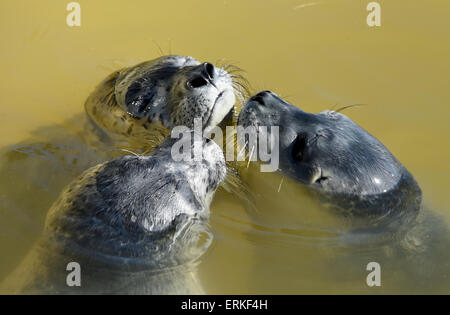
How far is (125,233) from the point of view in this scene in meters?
3.26

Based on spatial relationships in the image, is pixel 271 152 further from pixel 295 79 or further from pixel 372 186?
pixel 295 79

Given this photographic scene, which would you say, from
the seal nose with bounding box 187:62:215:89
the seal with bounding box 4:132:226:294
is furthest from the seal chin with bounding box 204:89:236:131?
the seal with bounding box 4:132:226:294

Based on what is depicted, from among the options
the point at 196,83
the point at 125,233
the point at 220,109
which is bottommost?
the point at 125,233

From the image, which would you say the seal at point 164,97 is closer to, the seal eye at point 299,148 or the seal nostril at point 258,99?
the seal nostril at point 258,99

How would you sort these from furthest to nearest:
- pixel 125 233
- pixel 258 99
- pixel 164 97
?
1. pixel 164 97
2. pixel 258 99
3. pixel 125 233

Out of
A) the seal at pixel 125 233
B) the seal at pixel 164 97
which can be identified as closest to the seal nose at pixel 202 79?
the seal at pixel 164 97

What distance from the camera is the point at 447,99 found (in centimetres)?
512

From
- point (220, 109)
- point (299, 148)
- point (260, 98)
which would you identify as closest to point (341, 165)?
point (299, 148)

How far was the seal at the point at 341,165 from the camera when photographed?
367cm

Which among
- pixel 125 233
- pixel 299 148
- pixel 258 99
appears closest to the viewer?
pixel 125 233

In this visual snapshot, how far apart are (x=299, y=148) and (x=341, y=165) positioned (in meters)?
0.31

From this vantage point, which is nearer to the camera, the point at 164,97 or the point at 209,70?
the point at 209,70

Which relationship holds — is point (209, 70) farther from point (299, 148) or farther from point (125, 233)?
point (125, 233)
